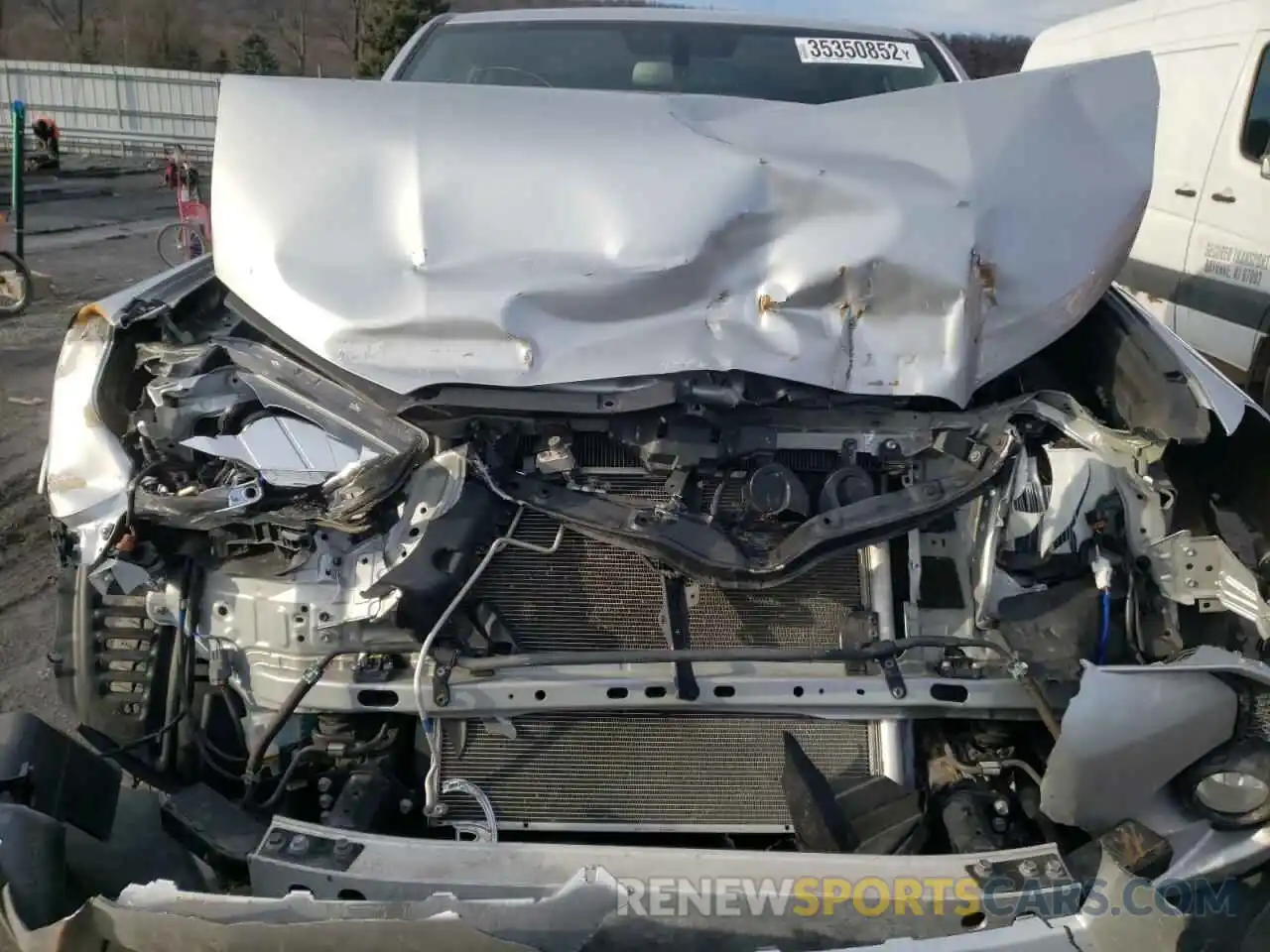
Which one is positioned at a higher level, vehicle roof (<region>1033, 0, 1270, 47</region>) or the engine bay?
vehicle roof (<region>1033, 0, 1270, 47</region>)

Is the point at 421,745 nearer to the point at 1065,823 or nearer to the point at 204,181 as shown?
the point at 1065,823

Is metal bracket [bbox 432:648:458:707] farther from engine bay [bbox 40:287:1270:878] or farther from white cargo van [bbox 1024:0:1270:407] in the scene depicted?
white cargo van [bbox 1024:0:1270:407]

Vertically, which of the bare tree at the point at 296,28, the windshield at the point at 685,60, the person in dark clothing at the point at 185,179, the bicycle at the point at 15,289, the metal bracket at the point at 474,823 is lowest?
the bare tree at the point at 296,28

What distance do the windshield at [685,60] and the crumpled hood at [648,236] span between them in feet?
3.70

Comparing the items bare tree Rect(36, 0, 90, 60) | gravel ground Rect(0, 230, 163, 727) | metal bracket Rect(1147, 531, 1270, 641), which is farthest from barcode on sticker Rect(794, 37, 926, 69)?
bare tree Rect(36, 0, 90, 60)

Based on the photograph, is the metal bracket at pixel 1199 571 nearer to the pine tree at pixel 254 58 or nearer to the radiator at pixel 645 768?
the radiator at pixel 645 768

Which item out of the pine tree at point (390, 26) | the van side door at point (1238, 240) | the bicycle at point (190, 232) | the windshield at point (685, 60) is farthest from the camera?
the pine tree at point (390, 26)

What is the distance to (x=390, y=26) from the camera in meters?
26.3

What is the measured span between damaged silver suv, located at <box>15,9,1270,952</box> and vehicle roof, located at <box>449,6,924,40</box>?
4.38ft

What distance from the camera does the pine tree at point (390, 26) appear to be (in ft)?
85.6

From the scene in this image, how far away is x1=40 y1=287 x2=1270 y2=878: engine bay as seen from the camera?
2172mm

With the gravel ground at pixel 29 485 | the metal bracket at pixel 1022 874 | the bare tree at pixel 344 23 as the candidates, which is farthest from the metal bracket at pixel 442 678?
the bare tree at pixel 344 23

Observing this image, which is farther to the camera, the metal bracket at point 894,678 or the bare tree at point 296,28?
the bare tree at point 296,28

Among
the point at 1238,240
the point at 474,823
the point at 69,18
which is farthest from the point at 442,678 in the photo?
the point at 69,18
